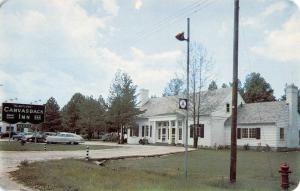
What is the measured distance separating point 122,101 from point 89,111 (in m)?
3.18

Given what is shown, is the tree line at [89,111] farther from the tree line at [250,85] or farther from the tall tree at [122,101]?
the tree line at [250,85]

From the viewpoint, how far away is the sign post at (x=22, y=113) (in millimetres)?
11430

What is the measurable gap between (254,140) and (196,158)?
620 centimetres

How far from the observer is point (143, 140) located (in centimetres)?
2703

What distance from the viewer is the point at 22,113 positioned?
11945mm

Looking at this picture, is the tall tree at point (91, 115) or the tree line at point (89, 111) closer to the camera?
the tree line at point (89, 111)

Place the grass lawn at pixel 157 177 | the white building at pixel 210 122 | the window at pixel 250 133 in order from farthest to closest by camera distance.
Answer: the window at pixel 250 133, the white building at pixel 210 122, the grass lawn at pixel 157 177

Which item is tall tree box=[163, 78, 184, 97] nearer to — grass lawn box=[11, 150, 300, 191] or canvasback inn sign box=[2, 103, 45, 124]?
grass lawn box=[11, 150, 300, 191]

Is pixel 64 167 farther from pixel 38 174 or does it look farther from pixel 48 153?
pixel 48 153

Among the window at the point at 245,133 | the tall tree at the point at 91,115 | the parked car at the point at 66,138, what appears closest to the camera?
the tall tree at the point at 91,115

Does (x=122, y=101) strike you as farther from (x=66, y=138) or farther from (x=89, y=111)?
(x=89, y=111)

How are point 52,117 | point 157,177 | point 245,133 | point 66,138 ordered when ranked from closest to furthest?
1. point 157,177
2. point 52,117
3. point 66,138
4. point 245,133

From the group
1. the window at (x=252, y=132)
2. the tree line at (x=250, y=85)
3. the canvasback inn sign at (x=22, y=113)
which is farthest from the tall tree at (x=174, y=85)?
the window at (x=252, y=132)

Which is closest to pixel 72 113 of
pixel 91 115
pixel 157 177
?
pixel 91 115
